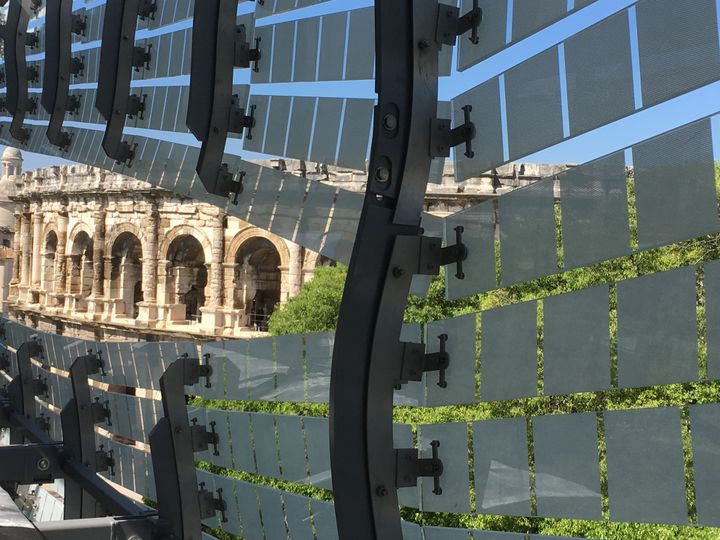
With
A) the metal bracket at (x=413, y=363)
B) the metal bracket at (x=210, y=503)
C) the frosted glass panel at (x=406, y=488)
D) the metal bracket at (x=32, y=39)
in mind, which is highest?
the metal bracket at (x=32, y=39)

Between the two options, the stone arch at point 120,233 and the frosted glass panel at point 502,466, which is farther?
the stone arch at point 120,233

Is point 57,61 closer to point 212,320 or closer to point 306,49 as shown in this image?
point 306,49


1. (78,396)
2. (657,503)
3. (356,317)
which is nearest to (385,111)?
(356,317)

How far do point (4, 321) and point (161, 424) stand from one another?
5.93 metres

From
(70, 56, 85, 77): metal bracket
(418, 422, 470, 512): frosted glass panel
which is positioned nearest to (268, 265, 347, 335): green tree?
(70, 56, 85, 77): metal bracket

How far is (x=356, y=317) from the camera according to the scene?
282cm

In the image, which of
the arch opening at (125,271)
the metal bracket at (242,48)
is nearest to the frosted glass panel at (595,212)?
the metal bracket at (242,48)

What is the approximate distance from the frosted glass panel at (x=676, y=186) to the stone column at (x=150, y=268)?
27.8 metres

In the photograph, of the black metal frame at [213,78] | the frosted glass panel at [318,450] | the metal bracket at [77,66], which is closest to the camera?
the black metal frame at [213,78]

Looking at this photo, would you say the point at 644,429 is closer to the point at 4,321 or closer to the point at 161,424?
the point at 161,424

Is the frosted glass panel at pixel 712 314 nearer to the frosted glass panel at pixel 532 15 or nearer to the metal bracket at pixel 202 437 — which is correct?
the frosted glass panel at pixel 532 15

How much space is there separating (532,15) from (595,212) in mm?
722

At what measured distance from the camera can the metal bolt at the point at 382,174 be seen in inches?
110

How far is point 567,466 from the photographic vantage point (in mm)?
3076
